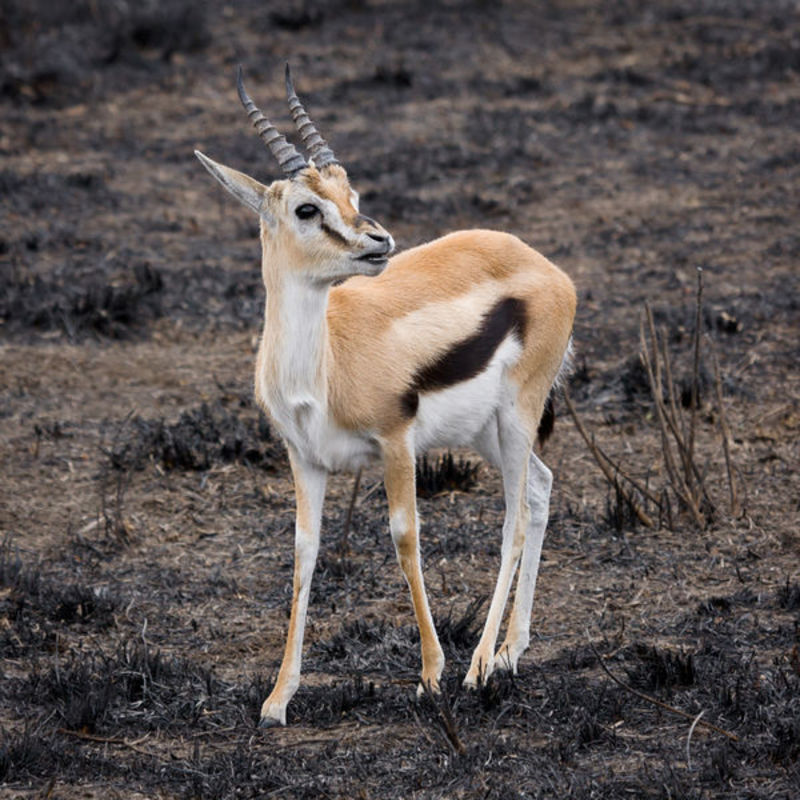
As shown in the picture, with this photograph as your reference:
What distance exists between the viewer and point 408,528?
5250 millimetres

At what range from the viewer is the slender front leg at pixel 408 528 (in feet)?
17.1

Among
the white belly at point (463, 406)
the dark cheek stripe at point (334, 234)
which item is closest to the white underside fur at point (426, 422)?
the white belly at point (463, 406)

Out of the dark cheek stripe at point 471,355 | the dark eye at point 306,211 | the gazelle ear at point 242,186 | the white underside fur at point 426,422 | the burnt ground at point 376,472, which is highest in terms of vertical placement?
the gazelle ear at point 242,186

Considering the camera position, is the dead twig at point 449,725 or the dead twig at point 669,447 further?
the dead twig at point 669,447

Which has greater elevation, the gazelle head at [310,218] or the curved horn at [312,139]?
the curved horn at [312,139]

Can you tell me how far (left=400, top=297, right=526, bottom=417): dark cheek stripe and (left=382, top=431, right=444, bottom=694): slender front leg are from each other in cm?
17

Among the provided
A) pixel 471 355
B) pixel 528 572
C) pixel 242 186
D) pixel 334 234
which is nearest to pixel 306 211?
pixel 334 234

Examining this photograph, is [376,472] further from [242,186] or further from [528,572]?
[242,186]

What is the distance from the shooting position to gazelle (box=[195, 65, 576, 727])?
5102 millimetres

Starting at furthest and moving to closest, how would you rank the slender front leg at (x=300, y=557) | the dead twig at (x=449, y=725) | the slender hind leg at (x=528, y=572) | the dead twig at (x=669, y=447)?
1. the dead twig at (x=669, y=447)
2. the slender hind leg at (x=528, y=572)
3. the slender front leg at (x=300, y=557)
4. the dead twig at (x=449, y=725)

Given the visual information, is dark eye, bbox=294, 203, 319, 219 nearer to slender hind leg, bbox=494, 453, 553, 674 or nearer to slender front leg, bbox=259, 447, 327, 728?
slender front leg, bbox=259, 447, 327, 728

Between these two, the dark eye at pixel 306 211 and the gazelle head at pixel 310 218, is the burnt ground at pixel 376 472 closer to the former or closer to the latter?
the gazelle head at pixel 310 218

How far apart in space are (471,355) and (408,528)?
29.0 inches

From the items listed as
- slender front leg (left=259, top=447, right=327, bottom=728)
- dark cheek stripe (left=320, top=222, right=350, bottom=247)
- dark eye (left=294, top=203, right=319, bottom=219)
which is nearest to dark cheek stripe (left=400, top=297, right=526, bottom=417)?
slender front leg (left=259, top=447, right=327, bottom=728)
